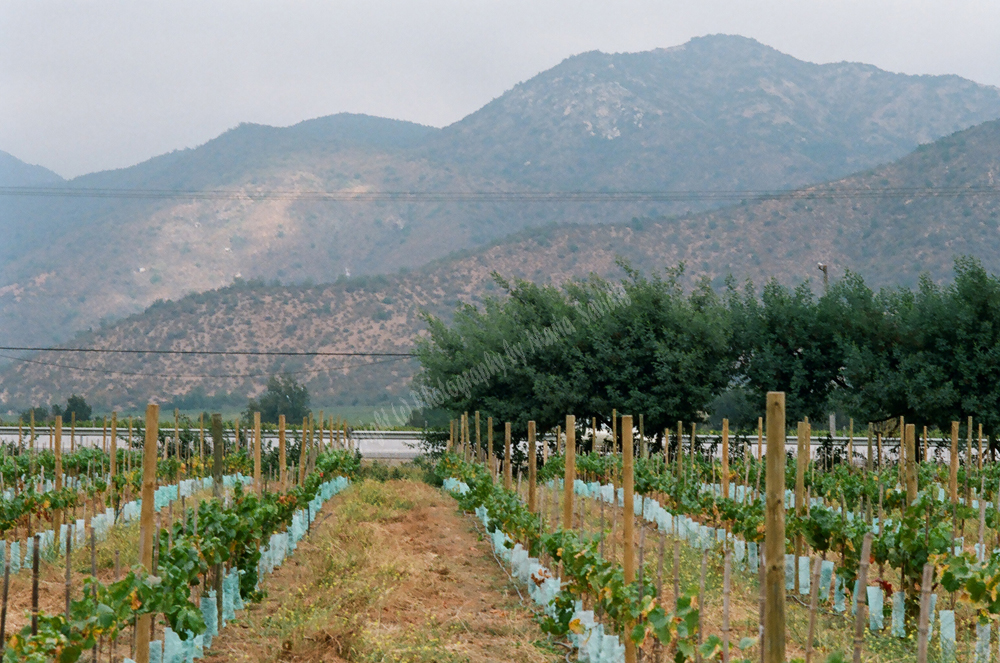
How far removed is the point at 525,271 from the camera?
77375mm

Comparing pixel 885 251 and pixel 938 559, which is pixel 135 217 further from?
pixel 938 559

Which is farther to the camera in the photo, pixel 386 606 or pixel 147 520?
pixel 386 606

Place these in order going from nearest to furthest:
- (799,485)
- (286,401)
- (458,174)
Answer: (799,485), (286,401), (458,174)

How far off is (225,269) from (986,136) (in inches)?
3133

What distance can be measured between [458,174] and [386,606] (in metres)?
131

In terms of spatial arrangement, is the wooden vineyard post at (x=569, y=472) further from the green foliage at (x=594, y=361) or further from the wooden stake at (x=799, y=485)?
the green foliage at (x=594, y=361)

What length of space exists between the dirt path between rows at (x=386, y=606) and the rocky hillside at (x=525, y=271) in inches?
2222

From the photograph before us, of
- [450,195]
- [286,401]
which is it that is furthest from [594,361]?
[450,195]

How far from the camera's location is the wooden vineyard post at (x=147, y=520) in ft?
19.2

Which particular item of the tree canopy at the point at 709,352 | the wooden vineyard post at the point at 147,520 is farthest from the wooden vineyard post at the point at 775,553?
the tree canopy at the point at 709,352

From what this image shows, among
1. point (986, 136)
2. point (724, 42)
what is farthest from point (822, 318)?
point (724, 42)

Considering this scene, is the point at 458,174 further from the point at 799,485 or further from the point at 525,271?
the point at 799,485

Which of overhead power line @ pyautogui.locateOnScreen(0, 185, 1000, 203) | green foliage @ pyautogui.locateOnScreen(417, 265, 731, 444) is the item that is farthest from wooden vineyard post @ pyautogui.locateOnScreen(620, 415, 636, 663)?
overhead power line @ pyautogui.locateOnScreen(0, 185, 1000, 203)

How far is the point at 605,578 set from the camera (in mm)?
6719
